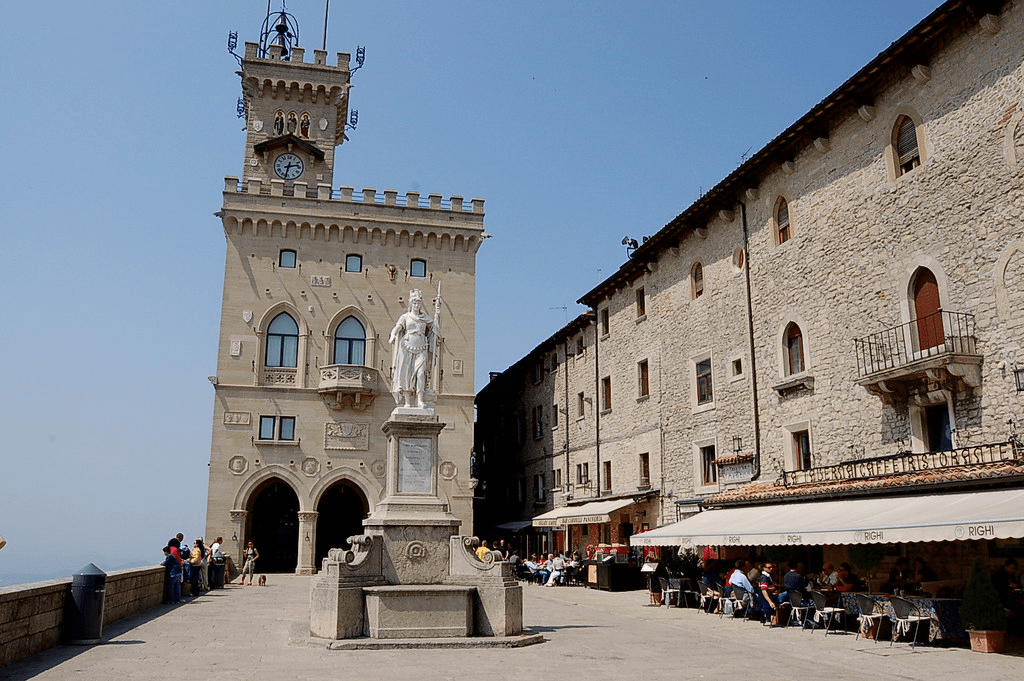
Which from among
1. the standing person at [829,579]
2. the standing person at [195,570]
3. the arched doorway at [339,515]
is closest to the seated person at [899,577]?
the standing person at [829,579]

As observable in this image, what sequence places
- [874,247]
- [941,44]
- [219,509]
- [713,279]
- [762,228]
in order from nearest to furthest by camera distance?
[941,44]
[874,247]
[762,228]
[713,279]
[219,509]

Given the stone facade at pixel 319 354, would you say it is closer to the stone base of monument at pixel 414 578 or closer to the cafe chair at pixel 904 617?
the stone base of monument at pixel 414 578

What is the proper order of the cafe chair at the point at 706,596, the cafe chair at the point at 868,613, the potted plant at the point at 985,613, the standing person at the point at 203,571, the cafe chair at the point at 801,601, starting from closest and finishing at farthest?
the potted plant at the point at 985,613, the cafe chair at the point at 868,613, the cafe chair at the point at 801,601, the cafe chair at the point at 706,596, the standing person at the point at 203,571

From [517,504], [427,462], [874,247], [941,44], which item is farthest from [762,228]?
[517,504]

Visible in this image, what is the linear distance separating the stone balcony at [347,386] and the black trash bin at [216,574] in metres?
8.53

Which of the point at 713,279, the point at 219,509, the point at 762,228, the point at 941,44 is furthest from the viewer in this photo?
the point at 219,509

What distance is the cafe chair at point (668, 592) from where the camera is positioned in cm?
1966

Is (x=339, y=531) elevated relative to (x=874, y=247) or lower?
lower

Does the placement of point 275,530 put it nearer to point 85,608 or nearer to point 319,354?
point 319,354

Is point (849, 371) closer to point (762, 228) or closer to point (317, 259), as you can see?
point (762, 228)

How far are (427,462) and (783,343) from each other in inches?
437

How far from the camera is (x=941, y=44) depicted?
16000 millimetres

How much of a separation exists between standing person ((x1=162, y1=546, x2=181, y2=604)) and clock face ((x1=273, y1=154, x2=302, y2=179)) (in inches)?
872

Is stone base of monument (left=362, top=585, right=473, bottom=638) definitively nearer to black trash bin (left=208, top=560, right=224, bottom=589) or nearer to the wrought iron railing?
the wrought iron railing
